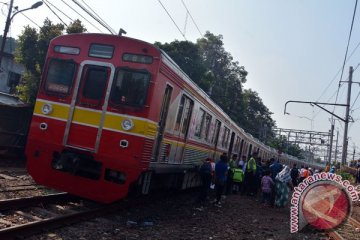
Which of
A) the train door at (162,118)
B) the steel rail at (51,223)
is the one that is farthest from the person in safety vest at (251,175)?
the steel rail at (51,223)

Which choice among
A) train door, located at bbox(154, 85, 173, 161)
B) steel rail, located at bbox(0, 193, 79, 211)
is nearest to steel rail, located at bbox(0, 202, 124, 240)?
steel rail, located at bbox(0, 193, 79, 211)

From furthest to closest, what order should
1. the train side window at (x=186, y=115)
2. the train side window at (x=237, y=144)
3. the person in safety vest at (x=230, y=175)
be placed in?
the train side window at (x=237, y=144), the person in safety vest at (x=230, y=175), the train side window at (x=186, y=115)

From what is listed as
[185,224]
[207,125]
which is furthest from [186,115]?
[185,224]

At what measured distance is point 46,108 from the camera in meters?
8.73

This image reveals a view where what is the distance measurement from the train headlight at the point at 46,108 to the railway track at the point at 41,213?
1.77 meters

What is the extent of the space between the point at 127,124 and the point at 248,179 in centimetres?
1008

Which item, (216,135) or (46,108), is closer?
(46,108)

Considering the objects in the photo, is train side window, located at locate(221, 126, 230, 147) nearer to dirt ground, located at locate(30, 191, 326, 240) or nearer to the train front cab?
dirt ground, located at locate(30, 191, 326, 240)

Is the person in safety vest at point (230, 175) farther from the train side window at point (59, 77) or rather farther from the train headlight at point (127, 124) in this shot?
the train side window at point (59, 77)

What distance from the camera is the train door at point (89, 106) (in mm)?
8398

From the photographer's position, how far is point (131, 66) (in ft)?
27.7

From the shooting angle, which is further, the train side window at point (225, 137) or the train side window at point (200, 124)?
the train side window at point (225, 137)

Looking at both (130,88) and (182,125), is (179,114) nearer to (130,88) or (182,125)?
(182,125)

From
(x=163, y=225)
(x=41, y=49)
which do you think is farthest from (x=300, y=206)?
(x=41, y=49)
